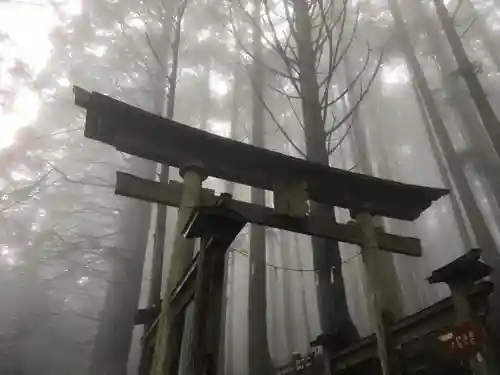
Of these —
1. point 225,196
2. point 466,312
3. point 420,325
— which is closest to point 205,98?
point 420,325

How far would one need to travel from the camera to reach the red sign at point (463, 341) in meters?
4.08

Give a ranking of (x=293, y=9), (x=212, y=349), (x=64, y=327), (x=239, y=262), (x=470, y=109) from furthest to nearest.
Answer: (x=239, y=262)
(x=64, y=327)
(x=470, y=109)
(x=293, y=9)
(x=212, y=349)

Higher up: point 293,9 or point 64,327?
point 293,9

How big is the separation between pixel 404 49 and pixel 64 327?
60.1 ft

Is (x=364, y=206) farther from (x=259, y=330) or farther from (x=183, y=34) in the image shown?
(x=183, y=34)

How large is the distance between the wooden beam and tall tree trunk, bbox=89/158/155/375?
615cm

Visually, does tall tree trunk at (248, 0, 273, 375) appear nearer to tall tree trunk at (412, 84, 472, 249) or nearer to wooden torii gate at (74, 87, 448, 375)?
wooden torii gate at (74, 87, 448, 375)

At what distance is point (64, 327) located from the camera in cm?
1873

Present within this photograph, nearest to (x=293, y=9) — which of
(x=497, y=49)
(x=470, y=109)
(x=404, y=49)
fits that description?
(x=404, y=49)

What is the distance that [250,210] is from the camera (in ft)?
16.4

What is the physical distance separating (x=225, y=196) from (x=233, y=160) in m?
1.61

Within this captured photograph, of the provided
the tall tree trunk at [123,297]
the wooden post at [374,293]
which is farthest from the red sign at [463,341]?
the tall tree trunk at [123,297]

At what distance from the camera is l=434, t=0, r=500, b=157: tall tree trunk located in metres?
10.9

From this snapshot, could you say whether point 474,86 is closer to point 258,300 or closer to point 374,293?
point 258,300
